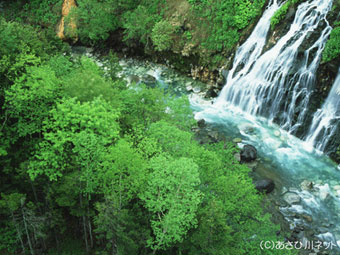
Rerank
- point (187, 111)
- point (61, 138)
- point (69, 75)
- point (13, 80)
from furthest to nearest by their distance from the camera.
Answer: point (187, 111) < point (69, 75) < point (13, 80) < point (61, 138)

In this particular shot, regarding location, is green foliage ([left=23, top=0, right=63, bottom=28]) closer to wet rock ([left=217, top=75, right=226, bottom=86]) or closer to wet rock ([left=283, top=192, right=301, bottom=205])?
wet rock ([left=217, top=75, right=226, bottom=86])

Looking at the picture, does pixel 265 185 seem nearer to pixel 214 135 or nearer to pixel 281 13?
pixel 214 135

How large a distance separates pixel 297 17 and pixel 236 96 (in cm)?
785

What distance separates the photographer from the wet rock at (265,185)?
16516mm

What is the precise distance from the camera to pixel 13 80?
11.0m

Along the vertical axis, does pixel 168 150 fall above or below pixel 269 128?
above

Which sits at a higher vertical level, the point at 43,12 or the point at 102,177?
the point at 43,12

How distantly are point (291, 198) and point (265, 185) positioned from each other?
1594 mm

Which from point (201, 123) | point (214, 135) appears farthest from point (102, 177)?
point (201, 123)

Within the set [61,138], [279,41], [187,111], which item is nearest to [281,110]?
[279,41]

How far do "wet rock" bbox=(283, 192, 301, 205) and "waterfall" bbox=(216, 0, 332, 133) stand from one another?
6.08m

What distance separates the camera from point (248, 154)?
1884cm

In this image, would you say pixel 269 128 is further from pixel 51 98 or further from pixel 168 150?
pixel 51 98

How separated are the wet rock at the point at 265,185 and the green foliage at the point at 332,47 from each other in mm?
9686
